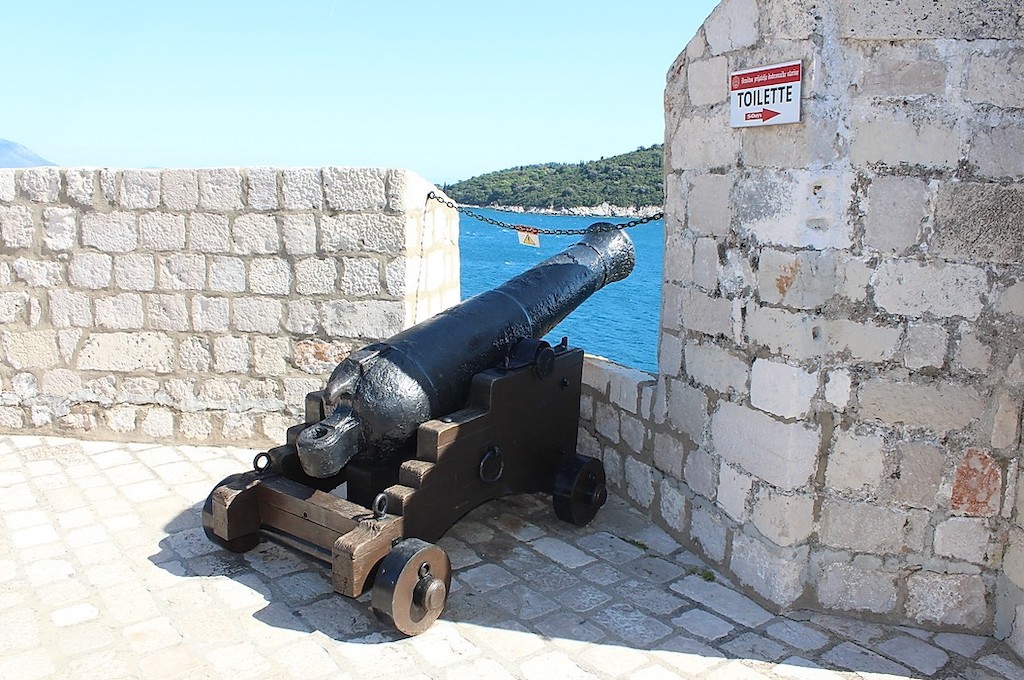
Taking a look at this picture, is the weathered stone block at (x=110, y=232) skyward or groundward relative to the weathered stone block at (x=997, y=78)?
groundward

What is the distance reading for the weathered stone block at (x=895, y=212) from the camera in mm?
3291

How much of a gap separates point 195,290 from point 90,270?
69 cm

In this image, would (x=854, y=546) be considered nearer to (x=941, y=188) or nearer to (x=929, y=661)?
(x=929, y=661)

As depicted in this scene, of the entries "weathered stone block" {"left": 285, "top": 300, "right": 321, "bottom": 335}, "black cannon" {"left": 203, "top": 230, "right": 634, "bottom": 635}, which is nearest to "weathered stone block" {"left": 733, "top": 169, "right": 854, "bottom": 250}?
"black cannon" {"left": 203, "top": 230, "right": 634, "bottom": 635}

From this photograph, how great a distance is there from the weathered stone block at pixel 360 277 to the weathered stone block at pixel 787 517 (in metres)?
2.73

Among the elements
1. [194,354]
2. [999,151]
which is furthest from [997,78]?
[194,354]

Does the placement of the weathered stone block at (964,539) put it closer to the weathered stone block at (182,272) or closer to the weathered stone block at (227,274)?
the weathered stone block at (227,274)

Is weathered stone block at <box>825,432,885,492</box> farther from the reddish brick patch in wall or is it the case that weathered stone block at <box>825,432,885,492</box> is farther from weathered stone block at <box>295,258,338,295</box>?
weathered stone block at <box>295,258,338,295</box>

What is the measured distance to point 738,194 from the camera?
368 cm

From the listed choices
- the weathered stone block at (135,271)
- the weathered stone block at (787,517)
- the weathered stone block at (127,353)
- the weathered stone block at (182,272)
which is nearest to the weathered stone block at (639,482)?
the weathered stone block at (787,517)

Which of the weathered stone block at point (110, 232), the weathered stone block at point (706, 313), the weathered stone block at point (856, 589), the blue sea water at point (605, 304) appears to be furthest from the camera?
the blue sea water at point (605, 304)

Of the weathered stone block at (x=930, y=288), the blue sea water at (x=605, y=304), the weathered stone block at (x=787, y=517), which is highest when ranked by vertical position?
the weathered stone block at (x=930, y=288)

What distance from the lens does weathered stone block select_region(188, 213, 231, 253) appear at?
5.34 m

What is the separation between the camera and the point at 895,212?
10.9 feet
